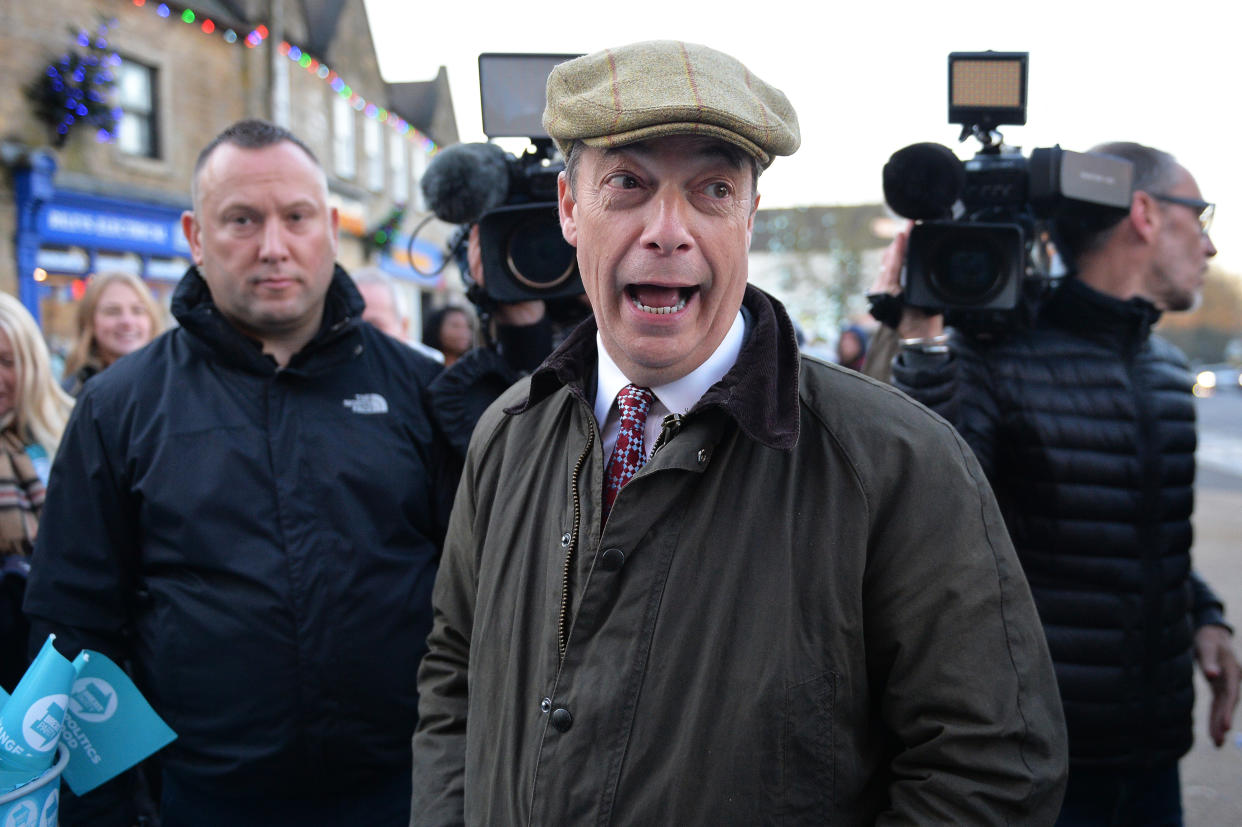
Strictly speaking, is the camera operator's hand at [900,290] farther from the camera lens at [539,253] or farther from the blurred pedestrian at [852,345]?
the blurred pedestrian at [852,345]

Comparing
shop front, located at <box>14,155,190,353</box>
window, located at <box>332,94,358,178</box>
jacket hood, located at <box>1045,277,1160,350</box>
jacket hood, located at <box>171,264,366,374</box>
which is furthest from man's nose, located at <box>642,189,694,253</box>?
window, located at <box>332,94,358,178</box>

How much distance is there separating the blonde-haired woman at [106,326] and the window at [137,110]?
989cm

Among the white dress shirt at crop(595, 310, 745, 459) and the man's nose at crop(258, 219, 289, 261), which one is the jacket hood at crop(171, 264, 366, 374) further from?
the white dress shirt at crop(595, 310, 745, 459)

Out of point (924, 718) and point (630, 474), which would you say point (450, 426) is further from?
point (924, 718)

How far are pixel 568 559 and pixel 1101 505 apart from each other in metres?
1.49

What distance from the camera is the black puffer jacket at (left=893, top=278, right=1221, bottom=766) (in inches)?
89.8

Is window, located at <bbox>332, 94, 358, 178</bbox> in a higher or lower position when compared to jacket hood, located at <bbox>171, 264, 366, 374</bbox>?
higher

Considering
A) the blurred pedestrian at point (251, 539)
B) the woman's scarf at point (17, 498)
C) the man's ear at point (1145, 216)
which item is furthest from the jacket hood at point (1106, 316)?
the woman's scarf at point (17, 498)

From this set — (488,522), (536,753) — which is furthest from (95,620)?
(536,753)

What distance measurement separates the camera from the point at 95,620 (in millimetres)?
2260

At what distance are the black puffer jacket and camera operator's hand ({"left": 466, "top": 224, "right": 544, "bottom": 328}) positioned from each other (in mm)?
1005

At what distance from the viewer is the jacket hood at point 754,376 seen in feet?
4.55

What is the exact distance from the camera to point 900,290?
2537mm

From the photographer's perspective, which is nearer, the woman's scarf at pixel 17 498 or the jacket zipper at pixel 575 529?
the jacket zipper at pixel 575 529
